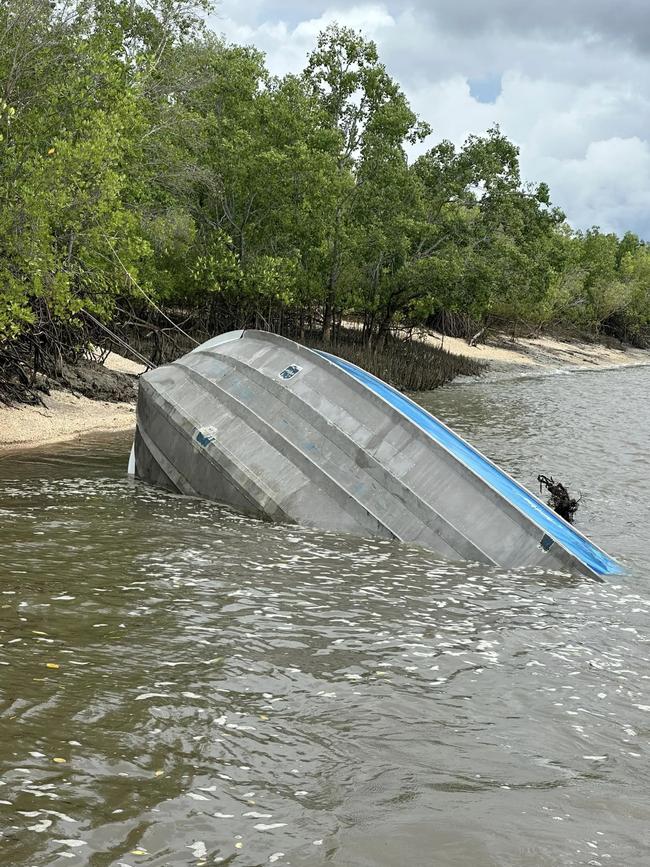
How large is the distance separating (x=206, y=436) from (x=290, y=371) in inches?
53.2

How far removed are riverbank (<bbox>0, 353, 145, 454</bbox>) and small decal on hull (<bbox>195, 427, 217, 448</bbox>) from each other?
385 centimetres

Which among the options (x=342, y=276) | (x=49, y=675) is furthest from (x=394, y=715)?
(x=342, y=276)

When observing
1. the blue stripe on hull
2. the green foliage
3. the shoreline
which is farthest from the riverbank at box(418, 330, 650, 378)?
the blue stripe on hull

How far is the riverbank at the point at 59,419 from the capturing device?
14.9 metres

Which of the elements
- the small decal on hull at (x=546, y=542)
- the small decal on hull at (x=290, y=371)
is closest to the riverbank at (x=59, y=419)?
the small decal on hull at (x=290, y=371)

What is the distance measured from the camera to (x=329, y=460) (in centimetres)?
1058

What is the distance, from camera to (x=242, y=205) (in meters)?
30.1

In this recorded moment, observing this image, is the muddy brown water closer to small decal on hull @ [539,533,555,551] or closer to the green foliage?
small decal on hull @ [539,533,555,551]

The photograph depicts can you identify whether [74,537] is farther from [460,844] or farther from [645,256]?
[645,256]

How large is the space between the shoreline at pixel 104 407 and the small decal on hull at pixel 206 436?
11.9 ft

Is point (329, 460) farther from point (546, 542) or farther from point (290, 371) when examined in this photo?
point (546, 542)

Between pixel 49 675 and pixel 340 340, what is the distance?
31.9 m

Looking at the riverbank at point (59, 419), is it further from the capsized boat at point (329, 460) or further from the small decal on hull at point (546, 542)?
the small decal on hull at point (546, 542)

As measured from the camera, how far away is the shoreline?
49.8 feet
